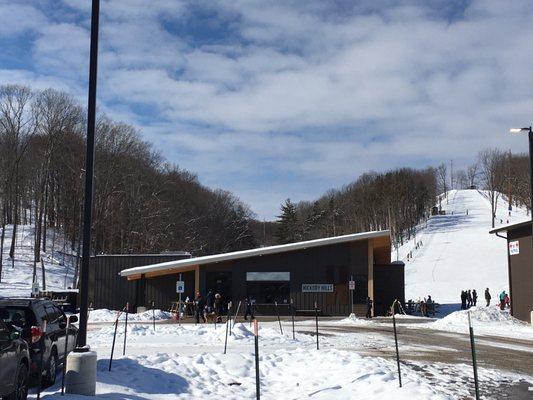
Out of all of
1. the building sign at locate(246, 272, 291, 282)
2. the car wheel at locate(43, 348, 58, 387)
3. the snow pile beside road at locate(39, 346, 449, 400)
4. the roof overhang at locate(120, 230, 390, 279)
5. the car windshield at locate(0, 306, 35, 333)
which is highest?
the roof overhang at locate(120, 230, 390, 279)

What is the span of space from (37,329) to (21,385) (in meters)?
1.95

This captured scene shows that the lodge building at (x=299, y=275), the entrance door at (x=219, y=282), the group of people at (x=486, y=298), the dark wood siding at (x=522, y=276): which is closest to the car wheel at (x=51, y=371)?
the dark wood siding at (x=522, y=276)

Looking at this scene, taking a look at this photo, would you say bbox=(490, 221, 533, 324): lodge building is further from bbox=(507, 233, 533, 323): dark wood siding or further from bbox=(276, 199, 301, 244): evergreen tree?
bbox=(276, 199, 301, 244): evergreen tree

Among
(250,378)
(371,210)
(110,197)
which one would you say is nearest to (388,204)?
(371,210)

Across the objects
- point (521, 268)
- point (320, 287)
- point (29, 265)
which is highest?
point (29, 265)

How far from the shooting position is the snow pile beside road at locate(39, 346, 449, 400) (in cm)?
1074

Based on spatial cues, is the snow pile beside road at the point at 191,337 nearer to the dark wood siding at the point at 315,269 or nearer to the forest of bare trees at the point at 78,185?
the dark wood siding at the point at 315,269

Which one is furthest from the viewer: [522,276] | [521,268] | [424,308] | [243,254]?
[424,308]

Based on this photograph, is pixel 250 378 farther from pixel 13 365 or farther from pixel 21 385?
pixel 13 365

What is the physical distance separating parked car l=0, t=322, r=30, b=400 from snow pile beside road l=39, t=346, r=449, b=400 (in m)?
0.68

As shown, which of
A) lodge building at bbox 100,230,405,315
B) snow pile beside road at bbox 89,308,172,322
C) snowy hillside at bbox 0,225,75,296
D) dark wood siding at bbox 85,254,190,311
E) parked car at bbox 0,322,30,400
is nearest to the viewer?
parked car at bbox 0,322,30,400

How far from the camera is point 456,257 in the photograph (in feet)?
257

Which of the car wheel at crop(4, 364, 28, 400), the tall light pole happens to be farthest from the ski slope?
the car wheel at crop(4, 364, 28, 400)

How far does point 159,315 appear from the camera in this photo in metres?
36.2
